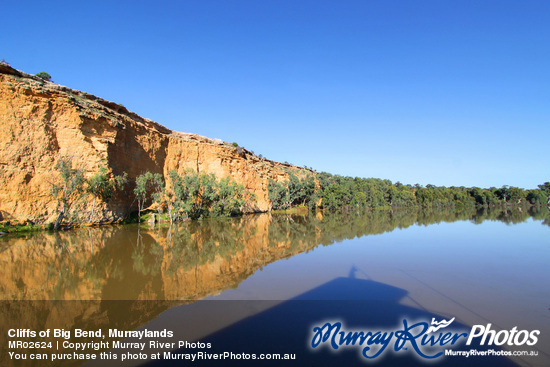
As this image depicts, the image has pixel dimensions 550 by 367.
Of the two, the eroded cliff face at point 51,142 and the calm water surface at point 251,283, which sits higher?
the eroded cliff face at point 51,142

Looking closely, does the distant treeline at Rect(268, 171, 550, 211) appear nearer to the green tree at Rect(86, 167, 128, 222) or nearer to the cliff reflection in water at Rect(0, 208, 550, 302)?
the green tree at Rect(86, 167, 128, 222)

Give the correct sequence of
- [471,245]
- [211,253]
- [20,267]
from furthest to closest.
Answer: [471,245]
[211,253]
[20,267]

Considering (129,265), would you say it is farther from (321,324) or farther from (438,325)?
(438,325)

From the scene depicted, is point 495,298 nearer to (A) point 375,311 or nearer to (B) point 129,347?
(A) point 375,311

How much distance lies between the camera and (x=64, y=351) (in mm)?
4207

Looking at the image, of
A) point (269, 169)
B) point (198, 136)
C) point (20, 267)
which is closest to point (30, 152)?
point (20, 267)

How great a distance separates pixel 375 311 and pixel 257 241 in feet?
32.2

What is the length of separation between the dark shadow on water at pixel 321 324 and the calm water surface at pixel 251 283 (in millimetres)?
74

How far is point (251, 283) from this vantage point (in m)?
7.66

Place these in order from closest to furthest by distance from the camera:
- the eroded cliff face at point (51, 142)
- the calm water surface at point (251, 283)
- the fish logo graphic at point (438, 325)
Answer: the fish logo graphic at point (438, 325) → the calm water surface at point (251, 283) → the eroded cliff face at point (51, 142)

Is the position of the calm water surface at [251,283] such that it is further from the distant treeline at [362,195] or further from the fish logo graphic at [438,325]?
the distant treeline at [362,195]

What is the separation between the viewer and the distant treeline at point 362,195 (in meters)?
49.1

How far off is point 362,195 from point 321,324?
59531 mm

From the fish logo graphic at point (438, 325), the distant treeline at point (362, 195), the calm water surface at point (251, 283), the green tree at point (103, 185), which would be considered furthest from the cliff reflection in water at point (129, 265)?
the distant treeline at point (362, 195)
